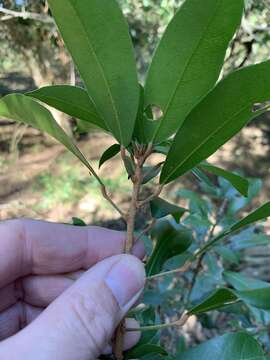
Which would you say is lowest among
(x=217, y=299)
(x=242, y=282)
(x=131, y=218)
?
(x=242, y=282)

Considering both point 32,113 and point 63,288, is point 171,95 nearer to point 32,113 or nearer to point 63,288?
point 32,113

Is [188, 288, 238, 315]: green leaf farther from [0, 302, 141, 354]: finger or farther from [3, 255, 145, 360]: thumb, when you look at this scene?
[0, 302, 141, 354]: finger

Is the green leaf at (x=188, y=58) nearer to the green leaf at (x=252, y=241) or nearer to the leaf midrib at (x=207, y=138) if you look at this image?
the leaf midrib at (x=207, y=138)

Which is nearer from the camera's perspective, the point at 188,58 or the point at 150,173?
the point at 188,58

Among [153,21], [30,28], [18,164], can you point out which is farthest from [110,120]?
[18,164]

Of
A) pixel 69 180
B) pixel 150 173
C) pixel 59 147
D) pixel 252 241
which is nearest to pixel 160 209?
pixel 150 173

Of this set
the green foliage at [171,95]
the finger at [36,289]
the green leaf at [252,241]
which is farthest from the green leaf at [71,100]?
the green leaf at [252,241]
